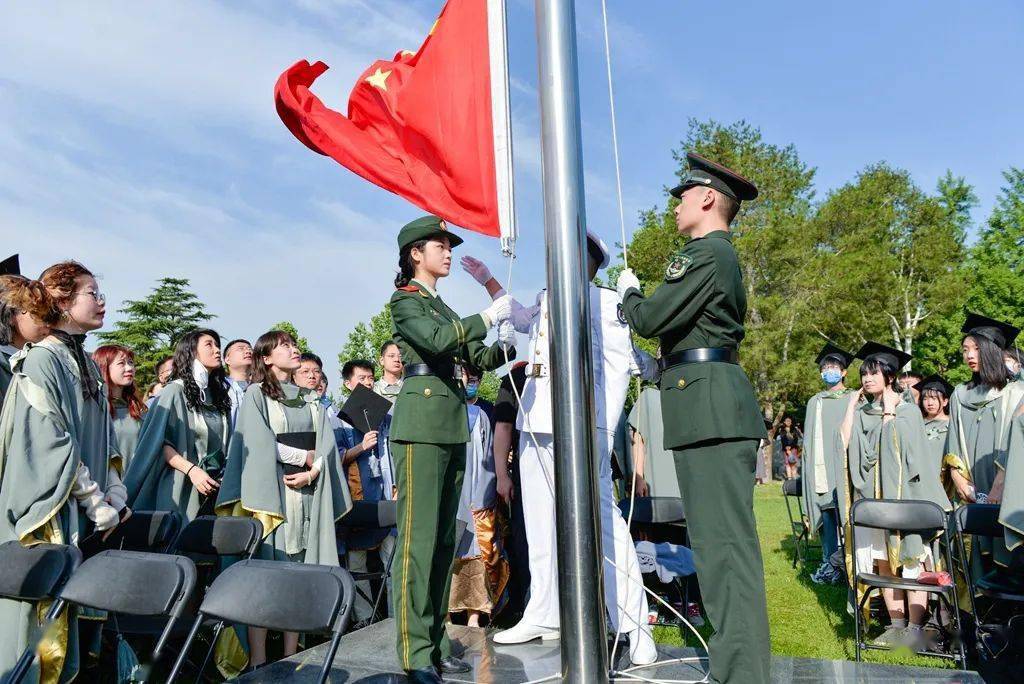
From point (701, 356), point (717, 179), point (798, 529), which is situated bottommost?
point (798, 529)

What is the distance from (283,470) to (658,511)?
2.66m

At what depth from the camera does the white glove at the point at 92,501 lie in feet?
12.1

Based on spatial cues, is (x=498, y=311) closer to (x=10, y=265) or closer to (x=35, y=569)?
(x=35, y=569)

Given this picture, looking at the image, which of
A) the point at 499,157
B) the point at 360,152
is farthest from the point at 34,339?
the point at 499,157

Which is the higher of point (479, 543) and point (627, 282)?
point (627, 282)

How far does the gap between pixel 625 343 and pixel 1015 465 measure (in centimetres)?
248

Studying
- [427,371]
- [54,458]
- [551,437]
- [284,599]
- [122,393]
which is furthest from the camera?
[122,393]

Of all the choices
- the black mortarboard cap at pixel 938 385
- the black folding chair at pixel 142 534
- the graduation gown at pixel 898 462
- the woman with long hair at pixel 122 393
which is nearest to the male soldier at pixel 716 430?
the black folding chair at pixel 142 534

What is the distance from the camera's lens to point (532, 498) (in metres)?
4.42

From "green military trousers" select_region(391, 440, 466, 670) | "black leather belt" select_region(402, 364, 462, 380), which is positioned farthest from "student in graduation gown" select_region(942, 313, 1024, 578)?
"black leather belt" select_region(402, 364, 462, 380)

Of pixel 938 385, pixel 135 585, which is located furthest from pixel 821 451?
pixel 135 585

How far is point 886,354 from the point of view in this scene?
257 inches

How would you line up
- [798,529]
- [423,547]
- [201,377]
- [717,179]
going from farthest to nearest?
[798,529] → [201,377] → [423,547] → [717,179]

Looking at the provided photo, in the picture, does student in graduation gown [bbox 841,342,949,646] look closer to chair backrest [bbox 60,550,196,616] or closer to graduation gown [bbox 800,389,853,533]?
graduation gown [bbox 800,389,853,533]
